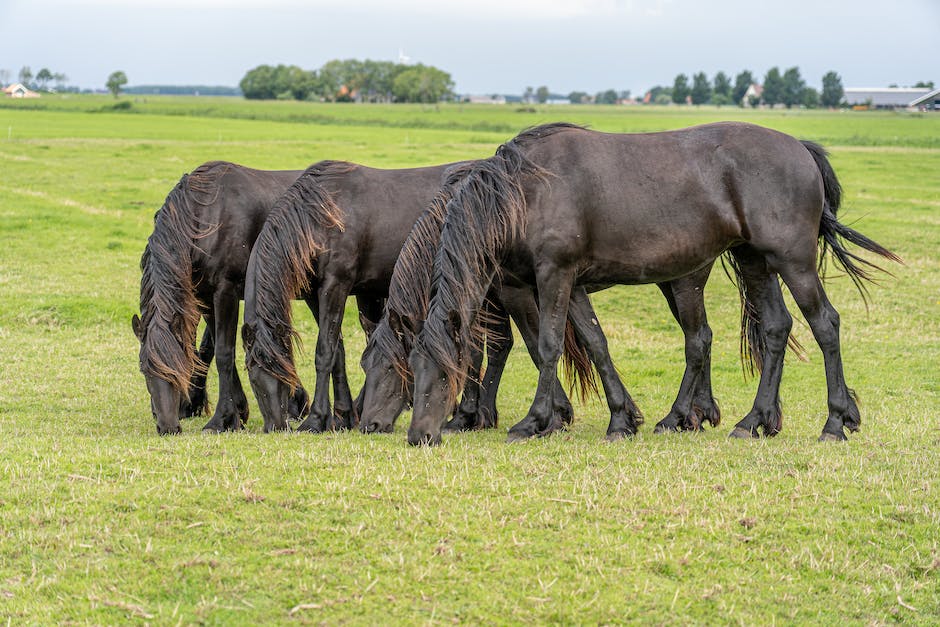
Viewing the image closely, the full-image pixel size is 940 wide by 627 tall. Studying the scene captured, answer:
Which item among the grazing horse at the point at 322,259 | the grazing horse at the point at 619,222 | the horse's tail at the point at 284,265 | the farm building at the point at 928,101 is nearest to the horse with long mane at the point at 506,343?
the grazing horse at the point at 619,222

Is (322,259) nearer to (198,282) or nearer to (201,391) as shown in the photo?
(198,282)

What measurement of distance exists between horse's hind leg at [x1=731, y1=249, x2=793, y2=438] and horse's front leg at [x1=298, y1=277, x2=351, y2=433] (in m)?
3.86

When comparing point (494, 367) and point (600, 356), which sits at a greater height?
point (600, 356)

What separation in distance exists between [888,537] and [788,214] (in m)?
3.34

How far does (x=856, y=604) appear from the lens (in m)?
5.43

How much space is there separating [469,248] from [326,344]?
230cm

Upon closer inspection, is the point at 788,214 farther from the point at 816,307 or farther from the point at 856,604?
the point at 856,604

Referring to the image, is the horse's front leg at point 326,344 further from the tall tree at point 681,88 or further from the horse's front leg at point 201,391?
the tall tree at point 681,88

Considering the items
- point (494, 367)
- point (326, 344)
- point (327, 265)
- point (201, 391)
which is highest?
point (327, 265)

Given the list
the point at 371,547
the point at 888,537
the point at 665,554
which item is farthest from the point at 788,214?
the point at 371,547

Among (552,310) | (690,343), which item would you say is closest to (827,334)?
(690,343)

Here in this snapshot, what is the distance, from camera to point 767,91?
167375mm

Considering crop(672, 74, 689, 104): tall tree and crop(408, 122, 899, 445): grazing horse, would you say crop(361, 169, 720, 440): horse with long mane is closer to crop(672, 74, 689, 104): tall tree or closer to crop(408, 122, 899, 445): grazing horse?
crop(408, 122, 899, 445): grazing horse

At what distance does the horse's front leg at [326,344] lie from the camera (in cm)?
986
